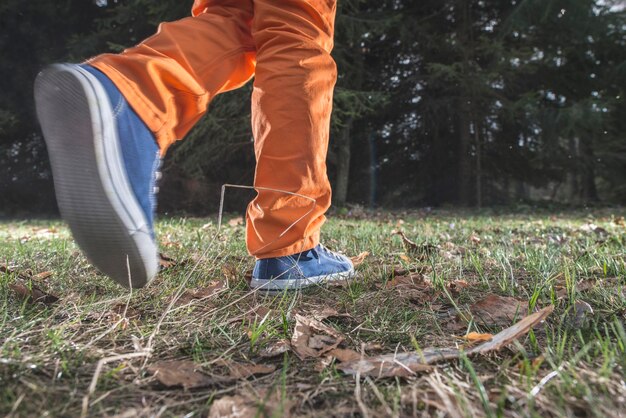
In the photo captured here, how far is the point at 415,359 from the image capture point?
2.72 ft

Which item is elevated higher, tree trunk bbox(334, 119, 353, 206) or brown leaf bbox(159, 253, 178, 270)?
tree trunk bbox(334, 119, 353, 206)

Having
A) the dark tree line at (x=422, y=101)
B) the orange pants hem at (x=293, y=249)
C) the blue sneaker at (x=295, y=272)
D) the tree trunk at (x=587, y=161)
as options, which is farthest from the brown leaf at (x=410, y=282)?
the tree trunk at (x=587, y=161)

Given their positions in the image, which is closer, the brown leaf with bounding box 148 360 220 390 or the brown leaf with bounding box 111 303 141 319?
the brown leaf with bounding box 148 360 220 390

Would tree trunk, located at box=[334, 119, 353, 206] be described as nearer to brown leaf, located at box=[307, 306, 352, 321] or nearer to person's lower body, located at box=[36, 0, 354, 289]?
person's lower body, located at box=[36, 0, 354, 289]

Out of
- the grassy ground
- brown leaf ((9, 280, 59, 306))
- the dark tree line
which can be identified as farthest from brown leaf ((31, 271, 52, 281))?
the dark tree line

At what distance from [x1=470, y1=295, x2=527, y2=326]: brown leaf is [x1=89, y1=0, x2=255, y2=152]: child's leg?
0.86 meters

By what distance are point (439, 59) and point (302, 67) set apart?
8025 mm

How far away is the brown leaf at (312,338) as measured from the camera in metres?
0.90

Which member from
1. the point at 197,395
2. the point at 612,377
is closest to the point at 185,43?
the point at 197,395

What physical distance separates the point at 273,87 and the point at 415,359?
0.83m

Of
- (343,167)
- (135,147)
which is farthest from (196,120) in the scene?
(343,167)

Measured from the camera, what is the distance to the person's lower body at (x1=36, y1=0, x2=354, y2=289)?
0.97m

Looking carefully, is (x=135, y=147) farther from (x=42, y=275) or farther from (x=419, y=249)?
(x=419, y=249)

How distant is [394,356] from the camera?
2.76 feet
